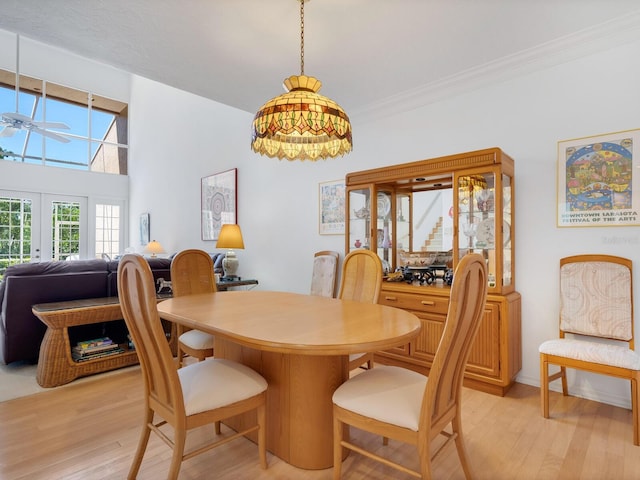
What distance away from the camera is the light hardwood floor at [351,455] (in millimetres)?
1663

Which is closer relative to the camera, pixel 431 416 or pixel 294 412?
pixel 431 416

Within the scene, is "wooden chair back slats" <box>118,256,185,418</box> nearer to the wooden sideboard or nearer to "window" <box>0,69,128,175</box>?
the wooden sideboard

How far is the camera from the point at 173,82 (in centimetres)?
330

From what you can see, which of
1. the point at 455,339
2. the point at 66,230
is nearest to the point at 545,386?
the point at 455,339

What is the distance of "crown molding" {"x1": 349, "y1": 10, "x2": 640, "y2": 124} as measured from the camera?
2367 mm

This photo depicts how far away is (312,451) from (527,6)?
284 centimetres

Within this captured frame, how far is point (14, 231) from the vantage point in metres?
6.58

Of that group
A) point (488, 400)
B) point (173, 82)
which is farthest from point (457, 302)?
point (173, 82)

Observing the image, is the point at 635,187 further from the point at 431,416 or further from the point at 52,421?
the point at 52,421

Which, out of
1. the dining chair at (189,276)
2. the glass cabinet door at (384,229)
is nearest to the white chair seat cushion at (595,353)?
the glass cabinet door at (384,229)

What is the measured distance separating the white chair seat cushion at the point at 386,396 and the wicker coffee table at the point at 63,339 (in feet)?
7.62

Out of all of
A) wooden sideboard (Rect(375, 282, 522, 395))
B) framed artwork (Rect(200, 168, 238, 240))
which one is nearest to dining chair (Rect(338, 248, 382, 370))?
wooden sideboard (Rect(375, 282, 522, 395))

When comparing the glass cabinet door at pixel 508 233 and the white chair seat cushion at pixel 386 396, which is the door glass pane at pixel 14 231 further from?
Answer: the glass cabinet door at pixel 508 233

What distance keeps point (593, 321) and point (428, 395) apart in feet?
5.92
